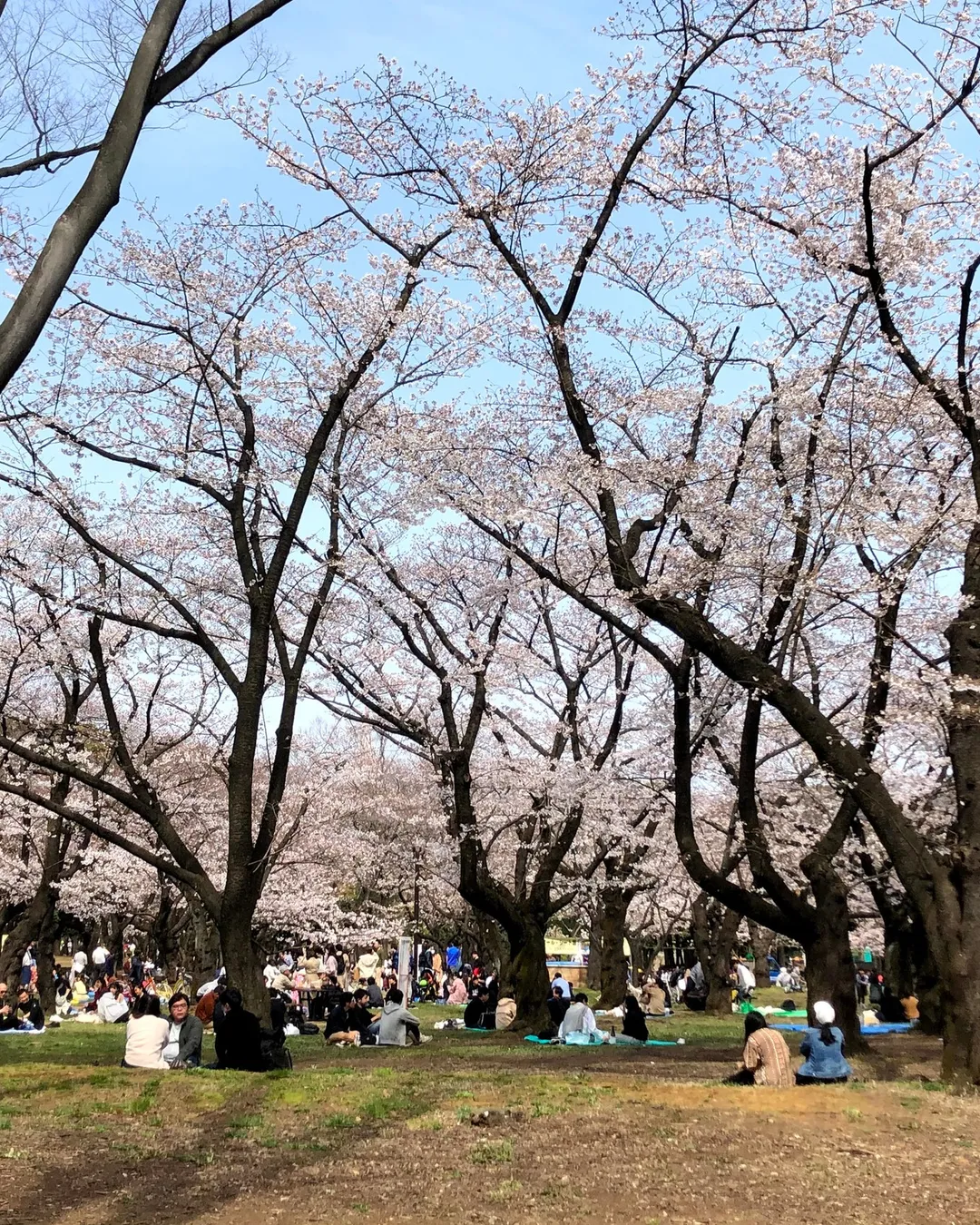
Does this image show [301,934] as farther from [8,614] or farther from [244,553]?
[244,553]

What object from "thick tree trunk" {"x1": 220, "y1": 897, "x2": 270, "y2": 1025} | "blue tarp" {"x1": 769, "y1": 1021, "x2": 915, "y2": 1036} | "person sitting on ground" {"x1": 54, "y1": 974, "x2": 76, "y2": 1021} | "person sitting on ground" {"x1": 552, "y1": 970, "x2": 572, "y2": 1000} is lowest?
"person sitting on ground" {"x1": 54, "y1": 974, "x2": 76, "y2": 1021}

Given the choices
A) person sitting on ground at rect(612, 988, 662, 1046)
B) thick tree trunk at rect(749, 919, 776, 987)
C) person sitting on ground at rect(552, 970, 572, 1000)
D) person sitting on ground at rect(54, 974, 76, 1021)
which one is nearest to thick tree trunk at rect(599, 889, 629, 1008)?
person sitting on ground at rect(552, 970, 572, 1000)

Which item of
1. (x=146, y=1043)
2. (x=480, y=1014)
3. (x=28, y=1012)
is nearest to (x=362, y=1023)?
(x=480, y=1014)

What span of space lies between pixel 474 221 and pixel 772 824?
13.3m

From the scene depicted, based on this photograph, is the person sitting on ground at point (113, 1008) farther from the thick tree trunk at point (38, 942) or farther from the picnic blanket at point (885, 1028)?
the picnic blanket at point (885, 1028)

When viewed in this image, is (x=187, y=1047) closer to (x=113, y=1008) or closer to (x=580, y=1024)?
(x=580, y=1024)

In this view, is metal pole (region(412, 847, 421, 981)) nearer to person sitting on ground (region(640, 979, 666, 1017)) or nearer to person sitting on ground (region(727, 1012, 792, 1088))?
person sitting on ground (region(640, 979, 666, 1017))

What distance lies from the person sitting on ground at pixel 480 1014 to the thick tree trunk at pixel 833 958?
7.65 m

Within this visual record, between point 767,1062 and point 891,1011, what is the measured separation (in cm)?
1340

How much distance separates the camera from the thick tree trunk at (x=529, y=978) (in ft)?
55.1

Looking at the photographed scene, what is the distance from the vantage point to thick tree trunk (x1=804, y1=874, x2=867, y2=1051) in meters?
12.0

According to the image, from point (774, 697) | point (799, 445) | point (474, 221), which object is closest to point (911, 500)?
point (799, 445)

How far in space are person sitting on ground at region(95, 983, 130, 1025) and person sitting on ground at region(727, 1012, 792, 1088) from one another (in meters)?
14.6

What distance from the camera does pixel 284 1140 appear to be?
680cm
